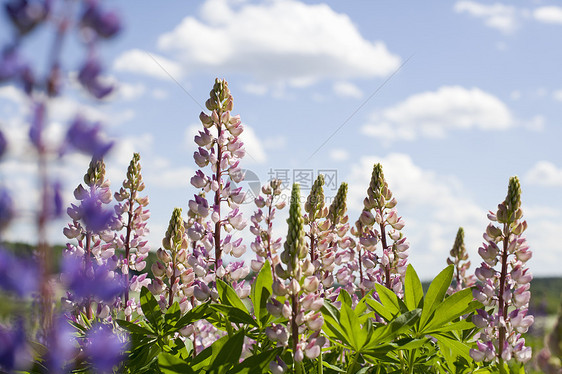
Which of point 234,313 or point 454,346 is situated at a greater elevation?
point 234,313

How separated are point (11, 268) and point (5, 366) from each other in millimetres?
276

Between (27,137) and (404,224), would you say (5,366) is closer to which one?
(27,137)

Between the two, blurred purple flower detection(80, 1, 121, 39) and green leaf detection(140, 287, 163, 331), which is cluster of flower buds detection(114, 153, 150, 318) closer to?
green leaf detection(140, 287, 163, 331)

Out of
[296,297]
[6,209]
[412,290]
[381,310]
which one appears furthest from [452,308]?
[6,209]

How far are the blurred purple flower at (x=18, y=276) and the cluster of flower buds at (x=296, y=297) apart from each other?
0.89m

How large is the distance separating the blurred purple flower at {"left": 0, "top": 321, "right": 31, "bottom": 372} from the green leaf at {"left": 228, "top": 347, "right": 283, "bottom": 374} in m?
0.93

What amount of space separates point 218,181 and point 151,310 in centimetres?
75

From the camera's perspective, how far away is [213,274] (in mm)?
2904

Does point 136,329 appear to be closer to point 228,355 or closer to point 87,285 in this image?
point 228,355

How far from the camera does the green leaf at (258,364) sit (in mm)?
2294

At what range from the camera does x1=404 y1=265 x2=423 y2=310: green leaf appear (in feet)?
9.53

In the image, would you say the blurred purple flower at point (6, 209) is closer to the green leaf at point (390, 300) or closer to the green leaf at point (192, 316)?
the green leaf at point (192, 316)

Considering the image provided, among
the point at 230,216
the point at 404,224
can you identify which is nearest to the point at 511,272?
the point at 404,224

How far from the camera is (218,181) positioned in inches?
118
